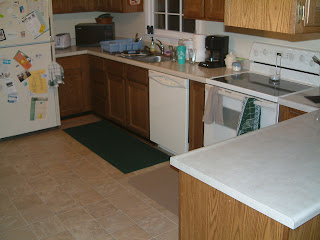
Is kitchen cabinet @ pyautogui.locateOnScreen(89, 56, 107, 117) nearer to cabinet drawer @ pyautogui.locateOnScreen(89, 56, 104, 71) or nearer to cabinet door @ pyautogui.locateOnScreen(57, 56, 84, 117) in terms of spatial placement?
cabinet drawer @ pyautogui.locateOnScreen(89, 56, 104, 71)

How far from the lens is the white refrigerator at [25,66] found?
14.2 ft

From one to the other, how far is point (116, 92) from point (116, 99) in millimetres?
90

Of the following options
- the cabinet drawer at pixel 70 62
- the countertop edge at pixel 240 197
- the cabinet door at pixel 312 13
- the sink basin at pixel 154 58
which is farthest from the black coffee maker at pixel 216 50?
the countertop edge at pixel 240 197

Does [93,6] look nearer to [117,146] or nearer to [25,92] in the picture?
[25,92]

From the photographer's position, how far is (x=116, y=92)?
487 cm

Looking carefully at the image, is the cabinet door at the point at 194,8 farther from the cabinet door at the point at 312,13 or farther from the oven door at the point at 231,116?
the cabinet door at the point at 312,13

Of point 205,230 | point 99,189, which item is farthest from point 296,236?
point 99,189

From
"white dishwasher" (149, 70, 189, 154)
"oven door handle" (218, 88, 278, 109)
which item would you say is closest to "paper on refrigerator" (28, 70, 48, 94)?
"white dishwasher" (149, 70, 189, 154)

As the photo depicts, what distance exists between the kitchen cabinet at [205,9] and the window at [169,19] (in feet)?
1.54

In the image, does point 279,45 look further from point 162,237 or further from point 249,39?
point 162,237

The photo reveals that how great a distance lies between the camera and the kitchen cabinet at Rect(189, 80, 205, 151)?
145 inches

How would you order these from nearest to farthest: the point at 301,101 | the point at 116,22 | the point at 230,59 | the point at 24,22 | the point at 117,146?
the point at 301,101 < the point at 230,59 < the point at 24,22 < the point at 117,146 < the point at 116,22

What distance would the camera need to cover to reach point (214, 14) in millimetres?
3762

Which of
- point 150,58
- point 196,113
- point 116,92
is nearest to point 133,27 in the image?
point 150,58
